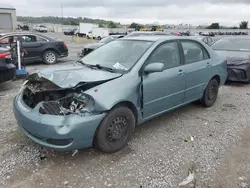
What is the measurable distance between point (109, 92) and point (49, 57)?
824 centimetres

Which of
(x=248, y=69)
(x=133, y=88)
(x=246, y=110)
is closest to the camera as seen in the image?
(x=133, y=88)

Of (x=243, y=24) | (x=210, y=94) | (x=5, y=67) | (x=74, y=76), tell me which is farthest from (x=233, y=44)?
(x=243, y=24)

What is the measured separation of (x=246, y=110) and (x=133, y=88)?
3248 mm

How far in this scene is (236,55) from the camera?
7.29 m

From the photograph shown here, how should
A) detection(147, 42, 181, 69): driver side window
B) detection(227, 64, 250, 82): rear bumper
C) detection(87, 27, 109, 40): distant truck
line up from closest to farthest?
1. detection(147, 42, 181, 69): driver side window
2. detection(227, 64, 250, 82): rear bumper
3. detection(87, 27, 109, 40): distant truck

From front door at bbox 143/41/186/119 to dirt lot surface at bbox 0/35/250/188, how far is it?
48 centimetres

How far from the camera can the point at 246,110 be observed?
5059mm

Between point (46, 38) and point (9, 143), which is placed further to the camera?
point (46, 38)

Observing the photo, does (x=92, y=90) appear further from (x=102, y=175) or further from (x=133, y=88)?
(x=102, y=175)

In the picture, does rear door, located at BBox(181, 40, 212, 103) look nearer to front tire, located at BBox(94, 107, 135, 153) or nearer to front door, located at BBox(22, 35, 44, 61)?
front tire, located at BBox(94, 107, 135, 153)

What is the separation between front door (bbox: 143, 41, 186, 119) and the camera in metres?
3.49

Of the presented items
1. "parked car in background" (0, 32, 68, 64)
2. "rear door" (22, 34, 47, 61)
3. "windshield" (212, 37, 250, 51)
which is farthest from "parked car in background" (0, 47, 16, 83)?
"windshield" (212, 37, 250, 51)

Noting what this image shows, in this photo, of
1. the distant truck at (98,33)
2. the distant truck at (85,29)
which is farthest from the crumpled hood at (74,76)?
the distant truck at (85,29)

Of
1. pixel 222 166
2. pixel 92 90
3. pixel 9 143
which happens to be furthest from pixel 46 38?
pixel 222 166
